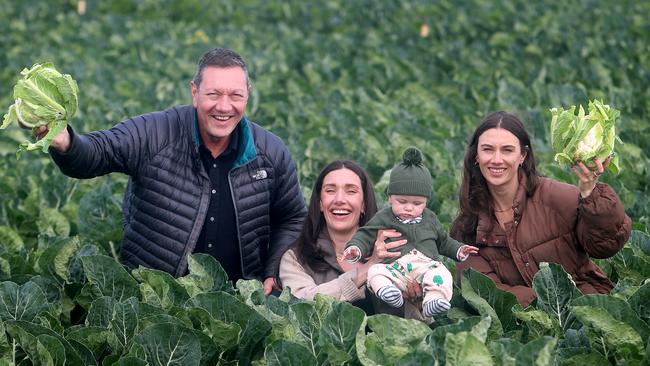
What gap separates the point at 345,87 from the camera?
12.3 meters

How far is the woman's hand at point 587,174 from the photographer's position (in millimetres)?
4793

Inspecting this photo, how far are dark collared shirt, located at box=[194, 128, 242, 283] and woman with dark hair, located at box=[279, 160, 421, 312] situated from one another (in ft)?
1.16

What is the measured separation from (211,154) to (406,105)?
5603 millimetres

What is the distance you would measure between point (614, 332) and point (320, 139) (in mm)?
4258

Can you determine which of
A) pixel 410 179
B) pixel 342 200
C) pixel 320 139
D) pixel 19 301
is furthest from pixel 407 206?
pixel 320 139

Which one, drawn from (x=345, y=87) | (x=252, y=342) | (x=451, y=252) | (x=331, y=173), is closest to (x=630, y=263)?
(x=451, y=252)

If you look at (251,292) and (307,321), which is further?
(251,292)

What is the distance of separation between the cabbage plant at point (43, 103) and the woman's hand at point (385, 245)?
4.72ft

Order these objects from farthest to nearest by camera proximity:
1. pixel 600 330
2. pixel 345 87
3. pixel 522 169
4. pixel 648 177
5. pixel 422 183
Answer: pixel 345 87 < pixel 648 177 < pixel 522 169 < pixel 422 183 < pixel 600 330

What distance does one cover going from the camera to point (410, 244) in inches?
196

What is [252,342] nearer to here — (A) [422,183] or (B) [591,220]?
(A) [422,183]

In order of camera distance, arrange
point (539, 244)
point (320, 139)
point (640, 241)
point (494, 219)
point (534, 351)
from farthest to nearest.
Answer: point (320, 139) < point (640, 241) < point (494, 219) < point (539, 244) < point (534, 351)

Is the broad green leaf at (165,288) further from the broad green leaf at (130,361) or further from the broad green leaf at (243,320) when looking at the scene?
the broad green leaf at (130,361)

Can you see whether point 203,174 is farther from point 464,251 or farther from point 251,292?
point 464,251
